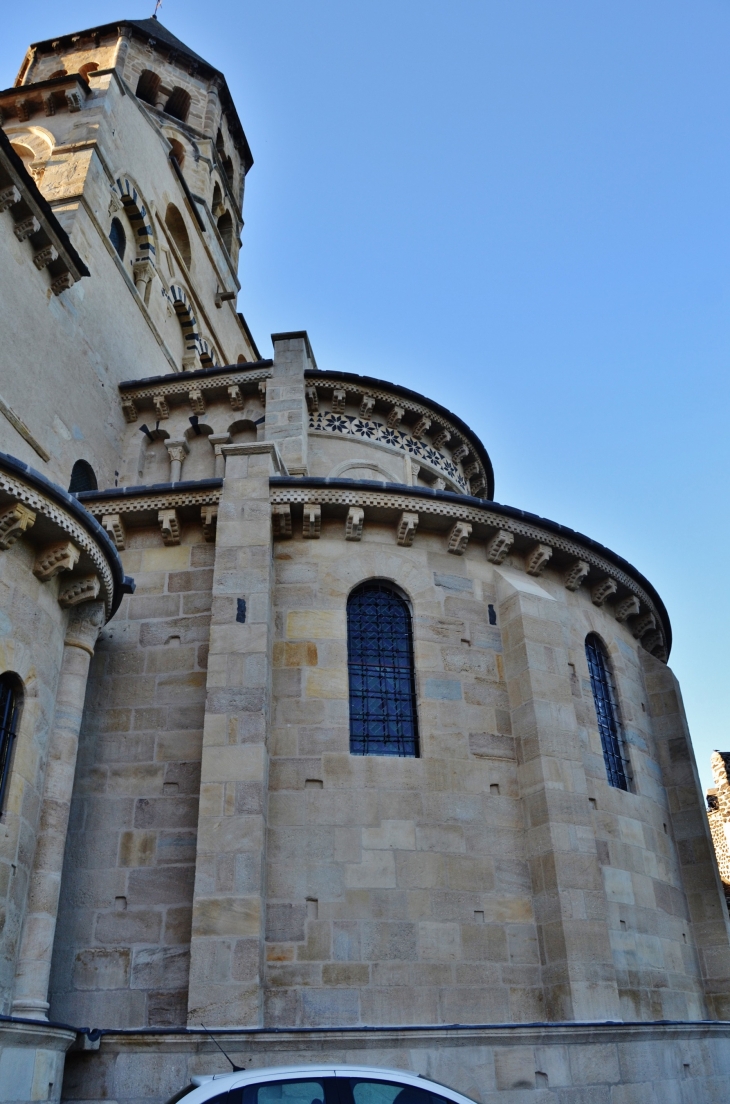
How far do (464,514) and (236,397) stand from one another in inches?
265

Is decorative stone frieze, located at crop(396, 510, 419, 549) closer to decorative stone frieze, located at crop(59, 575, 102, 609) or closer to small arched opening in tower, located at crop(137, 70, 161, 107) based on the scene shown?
decorative stone frieze, located at crop(59, 575, 102, 609)

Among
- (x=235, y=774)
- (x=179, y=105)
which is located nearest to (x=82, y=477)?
(x=235, y=774)

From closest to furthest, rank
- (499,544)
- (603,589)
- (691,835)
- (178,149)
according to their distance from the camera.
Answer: (499,544) < (691,835) < (603,589) < (178,149)

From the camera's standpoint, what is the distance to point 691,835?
13.7 metres

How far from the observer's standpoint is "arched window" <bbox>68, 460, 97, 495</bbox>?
636 inches

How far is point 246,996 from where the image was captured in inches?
359

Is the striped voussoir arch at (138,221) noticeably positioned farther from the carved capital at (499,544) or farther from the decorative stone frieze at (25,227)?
the carved capital at (499,544)

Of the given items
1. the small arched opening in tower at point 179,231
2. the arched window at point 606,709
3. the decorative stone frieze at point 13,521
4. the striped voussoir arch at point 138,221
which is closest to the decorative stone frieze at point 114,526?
the decorative stone frieze at point 13,521

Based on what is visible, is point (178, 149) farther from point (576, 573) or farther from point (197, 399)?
point (576, 573)

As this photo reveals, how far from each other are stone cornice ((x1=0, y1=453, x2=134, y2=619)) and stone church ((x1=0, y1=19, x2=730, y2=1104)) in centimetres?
3

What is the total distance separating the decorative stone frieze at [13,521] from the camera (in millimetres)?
9477

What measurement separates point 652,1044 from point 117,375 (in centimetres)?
1485

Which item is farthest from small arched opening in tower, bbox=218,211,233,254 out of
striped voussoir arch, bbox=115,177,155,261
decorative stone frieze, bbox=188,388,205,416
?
decorative stone frieze, bbox=188,388,205,416

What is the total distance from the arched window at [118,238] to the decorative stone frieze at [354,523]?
1135 centimetres
